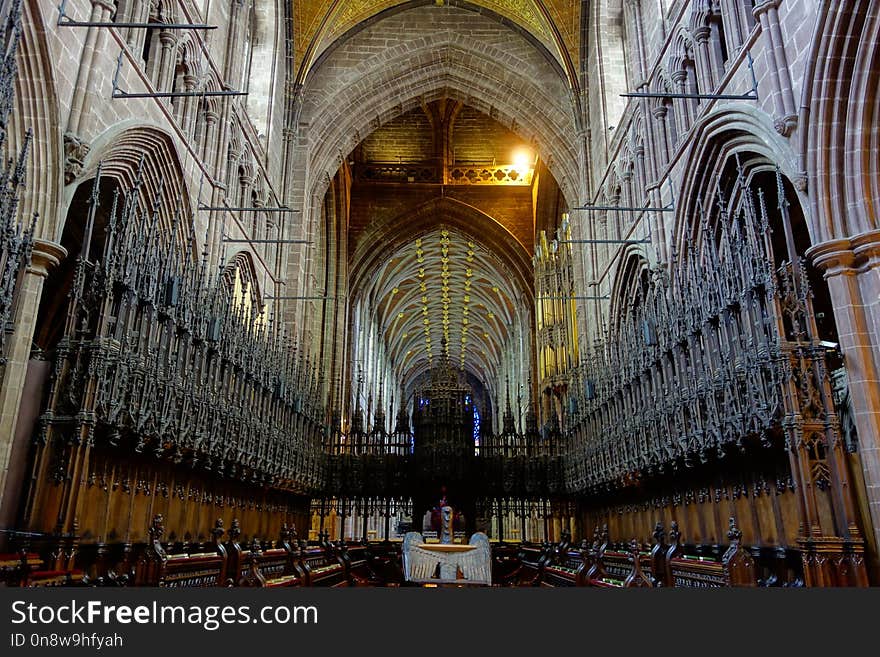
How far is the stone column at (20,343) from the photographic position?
638 cm

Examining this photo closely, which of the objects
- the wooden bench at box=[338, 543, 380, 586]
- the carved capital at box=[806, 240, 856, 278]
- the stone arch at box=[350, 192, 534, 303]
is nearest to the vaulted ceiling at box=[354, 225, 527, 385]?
the stone arch at box=[350, 192, 534, 303]

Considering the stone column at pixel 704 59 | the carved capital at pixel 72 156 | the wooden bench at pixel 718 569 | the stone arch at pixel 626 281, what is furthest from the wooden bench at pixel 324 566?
the stone column at pixel 704 59

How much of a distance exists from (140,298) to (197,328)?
1.57 metres

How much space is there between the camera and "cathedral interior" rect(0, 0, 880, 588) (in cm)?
654

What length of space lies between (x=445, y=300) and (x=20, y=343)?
106 feet

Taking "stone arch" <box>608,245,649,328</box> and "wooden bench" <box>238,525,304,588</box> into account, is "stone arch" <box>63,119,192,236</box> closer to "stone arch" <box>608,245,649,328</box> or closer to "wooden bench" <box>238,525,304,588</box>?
"wooden bench" <box>238,525,304,588</box>

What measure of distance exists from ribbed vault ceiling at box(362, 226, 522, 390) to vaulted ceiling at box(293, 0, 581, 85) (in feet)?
31.2

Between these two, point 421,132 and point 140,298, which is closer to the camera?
point 140,298

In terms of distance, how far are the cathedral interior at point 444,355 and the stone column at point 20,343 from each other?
3cm

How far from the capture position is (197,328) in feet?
30.4

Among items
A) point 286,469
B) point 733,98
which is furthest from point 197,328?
point 733,98

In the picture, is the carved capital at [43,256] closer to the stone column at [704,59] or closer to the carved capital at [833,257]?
the carved capital at [833,257]

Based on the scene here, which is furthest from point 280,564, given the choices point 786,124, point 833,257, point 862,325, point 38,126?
point 786,124

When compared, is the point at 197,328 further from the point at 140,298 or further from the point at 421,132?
the point at 421,132
